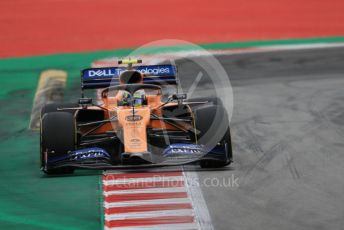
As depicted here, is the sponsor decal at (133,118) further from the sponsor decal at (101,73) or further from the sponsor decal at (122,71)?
the sponsor decal at (101,73)

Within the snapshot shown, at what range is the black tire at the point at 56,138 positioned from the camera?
15969 mm

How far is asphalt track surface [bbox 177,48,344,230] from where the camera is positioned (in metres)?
13.8

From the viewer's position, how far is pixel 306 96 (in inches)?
898

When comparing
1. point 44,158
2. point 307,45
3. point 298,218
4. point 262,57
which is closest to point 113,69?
point 44,158

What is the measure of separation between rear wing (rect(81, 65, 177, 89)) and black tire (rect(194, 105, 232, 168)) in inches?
62.6

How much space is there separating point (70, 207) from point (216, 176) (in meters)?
2.82

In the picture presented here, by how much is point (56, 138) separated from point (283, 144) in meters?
4.69

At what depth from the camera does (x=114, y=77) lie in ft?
60.7

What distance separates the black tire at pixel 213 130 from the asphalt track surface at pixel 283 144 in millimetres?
206

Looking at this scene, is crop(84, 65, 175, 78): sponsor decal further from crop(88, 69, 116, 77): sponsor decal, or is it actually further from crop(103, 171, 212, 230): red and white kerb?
crop(103, 171, 212, 230): red and white kerb

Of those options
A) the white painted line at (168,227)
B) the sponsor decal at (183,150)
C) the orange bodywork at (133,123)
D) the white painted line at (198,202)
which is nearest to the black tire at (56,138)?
the orange bodywork at (133,123)

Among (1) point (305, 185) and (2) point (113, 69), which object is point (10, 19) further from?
(1) point (305, 185)

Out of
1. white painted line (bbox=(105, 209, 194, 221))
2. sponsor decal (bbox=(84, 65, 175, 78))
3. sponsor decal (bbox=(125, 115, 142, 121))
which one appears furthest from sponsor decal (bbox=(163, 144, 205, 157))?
sponsor decal (bbox=(84, 65, 175, 78))

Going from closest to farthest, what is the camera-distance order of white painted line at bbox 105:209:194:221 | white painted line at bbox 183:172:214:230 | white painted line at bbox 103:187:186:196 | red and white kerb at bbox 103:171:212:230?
white painted line at bbox 183:172:214:230 → red and white kerb at bbox 103:171:212:230 → white painted line at bbox 105:209:194:221 → white painted line at bbox 103:187:186:196
